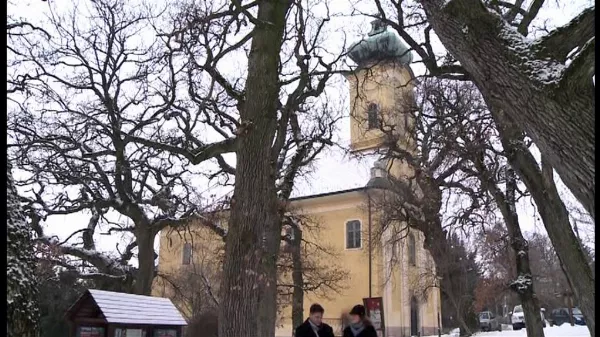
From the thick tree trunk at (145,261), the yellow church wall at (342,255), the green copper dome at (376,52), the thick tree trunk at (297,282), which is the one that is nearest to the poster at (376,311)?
the green copper dome at (376,52)

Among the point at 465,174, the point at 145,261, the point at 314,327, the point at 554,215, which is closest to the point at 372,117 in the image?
the point at 465,174

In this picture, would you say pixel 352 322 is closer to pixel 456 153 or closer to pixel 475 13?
pixel 475 13

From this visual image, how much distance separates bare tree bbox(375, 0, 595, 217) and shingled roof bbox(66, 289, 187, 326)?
28.7ft

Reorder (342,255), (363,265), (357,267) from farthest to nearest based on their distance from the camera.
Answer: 1. (342,255)
2. (357,267)
3. (363,265)

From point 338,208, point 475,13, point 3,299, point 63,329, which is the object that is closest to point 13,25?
point 475,13

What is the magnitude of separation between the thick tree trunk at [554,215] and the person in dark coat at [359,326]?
4366 mm

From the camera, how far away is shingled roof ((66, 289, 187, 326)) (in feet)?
38.8

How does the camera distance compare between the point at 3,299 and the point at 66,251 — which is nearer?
the point at 3,299

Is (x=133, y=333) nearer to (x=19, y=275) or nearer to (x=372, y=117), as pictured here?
(x=19, y=275)

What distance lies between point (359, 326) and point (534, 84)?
4.18 m

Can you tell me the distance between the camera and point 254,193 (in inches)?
330

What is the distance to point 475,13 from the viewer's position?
5617mm

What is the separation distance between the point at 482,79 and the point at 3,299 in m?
4.29

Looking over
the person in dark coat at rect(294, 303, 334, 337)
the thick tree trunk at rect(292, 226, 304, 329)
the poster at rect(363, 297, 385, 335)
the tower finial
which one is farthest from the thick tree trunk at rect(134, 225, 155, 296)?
the person in dark coat at rect(294, 303, 334, 337)
